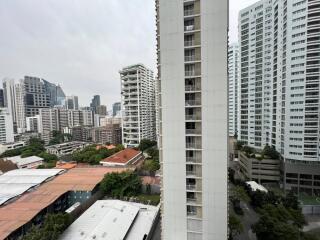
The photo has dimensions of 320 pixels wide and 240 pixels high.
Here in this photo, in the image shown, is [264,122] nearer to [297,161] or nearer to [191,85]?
[297,161]

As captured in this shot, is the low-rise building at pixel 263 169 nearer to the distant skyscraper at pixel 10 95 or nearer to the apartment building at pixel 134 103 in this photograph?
the apartment building at pixel 134 103

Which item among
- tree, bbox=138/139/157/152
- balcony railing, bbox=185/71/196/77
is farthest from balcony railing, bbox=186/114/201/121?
tree, bbox=138/139/157/152

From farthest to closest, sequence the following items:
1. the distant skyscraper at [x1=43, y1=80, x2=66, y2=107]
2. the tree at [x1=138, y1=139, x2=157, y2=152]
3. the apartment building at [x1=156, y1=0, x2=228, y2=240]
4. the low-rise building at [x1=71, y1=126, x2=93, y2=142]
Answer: the distant skyscraper at [x1=43, y1=80, x2=66, y2=107] < the low-rise building at [x1=71, y1=126, x2=93, y2=142] < the tree at [x1=138, y1=139, x2=157, y2=152] < the apartment building at [x1=156, y1=0, x2=228, y2=240]

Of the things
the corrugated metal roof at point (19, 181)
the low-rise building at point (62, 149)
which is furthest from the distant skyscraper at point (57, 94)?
the corrugated metal roof at point (19, 181)

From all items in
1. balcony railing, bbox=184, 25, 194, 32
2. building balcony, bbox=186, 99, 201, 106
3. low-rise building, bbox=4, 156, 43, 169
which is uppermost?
balcony railing, bbox=184, 25, 194, 32

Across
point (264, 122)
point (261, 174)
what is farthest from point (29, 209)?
point (264, 122)

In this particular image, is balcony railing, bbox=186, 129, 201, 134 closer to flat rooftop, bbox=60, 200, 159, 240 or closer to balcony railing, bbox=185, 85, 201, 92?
balcony railing, bbox=185, 85, 201, 92
